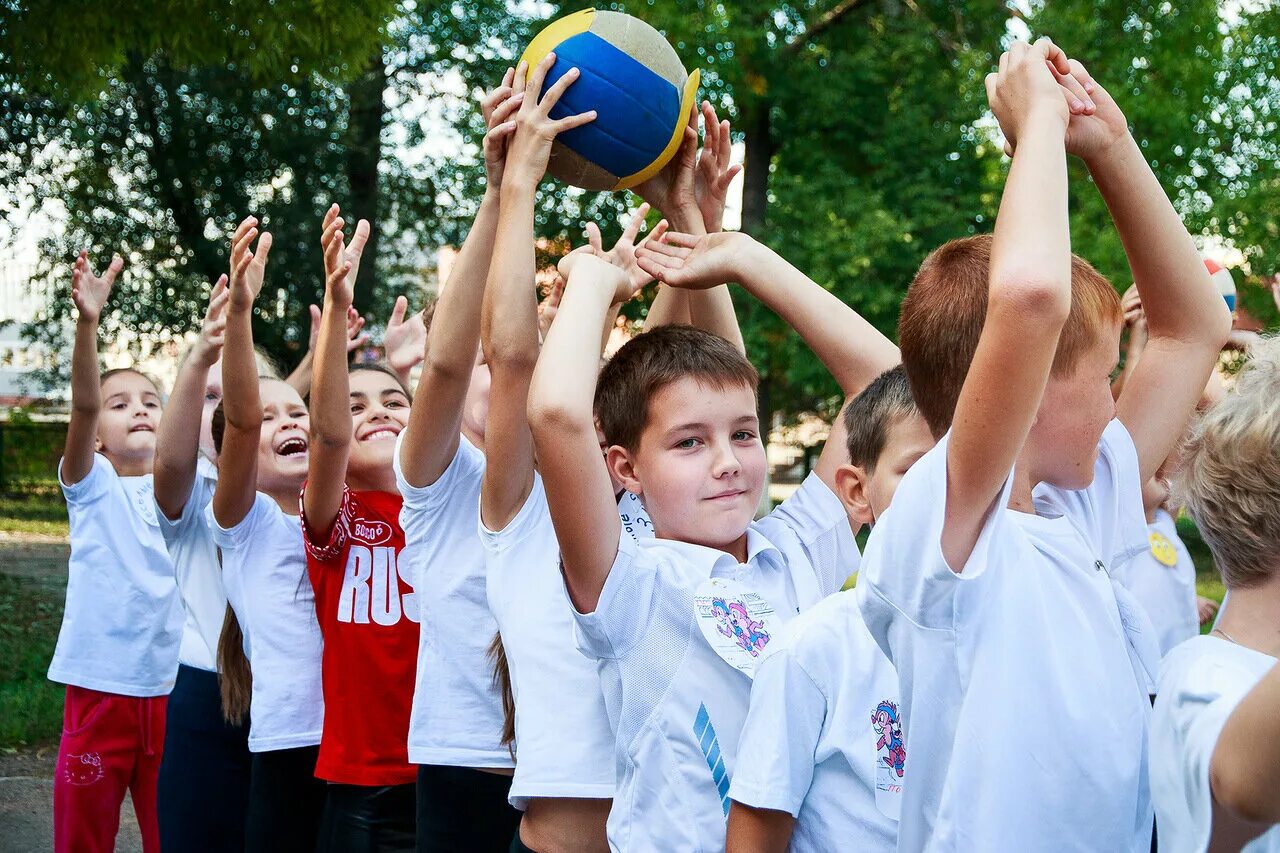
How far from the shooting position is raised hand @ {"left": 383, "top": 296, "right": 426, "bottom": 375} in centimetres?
446

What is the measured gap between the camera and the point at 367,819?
3.49 meters

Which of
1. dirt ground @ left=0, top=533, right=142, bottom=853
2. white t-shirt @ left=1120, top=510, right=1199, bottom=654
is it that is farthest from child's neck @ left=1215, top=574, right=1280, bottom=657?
dirt ground @ left=0, top=533, right=142, bottom=853

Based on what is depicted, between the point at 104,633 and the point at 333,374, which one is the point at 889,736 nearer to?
the point at 333,374

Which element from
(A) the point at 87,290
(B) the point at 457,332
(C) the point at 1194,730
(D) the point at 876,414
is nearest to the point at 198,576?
(A) the point at 87,290

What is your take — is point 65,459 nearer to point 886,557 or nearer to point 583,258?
point 583,258

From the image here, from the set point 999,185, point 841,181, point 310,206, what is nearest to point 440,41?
point 310,206

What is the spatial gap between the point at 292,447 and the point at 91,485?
3.42 feet

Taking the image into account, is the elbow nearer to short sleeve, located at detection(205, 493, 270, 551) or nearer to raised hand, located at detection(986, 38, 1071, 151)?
raised hand, located at detection(986, 38, 1071, 151)

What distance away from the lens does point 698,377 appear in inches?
104

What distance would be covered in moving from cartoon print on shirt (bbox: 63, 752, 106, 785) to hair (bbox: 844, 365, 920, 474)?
3.41 m

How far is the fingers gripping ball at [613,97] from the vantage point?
9.20 feet

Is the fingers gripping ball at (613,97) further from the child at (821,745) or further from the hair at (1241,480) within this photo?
the hair at (1241,480)

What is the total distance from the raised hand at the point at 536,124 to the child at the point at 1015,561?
0.93 metres

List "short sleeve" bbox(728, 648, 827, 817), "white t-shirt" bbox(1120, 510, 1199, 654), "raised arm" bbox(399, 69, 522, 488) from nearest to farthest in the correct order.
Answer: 1. "short sleeve" bbox(728, 648, 827, 817)
2. "raised arm" bbox(399, 69, 522, 488)
3. "white t-shirt" bbox(1120, 510, 1199, 654)
